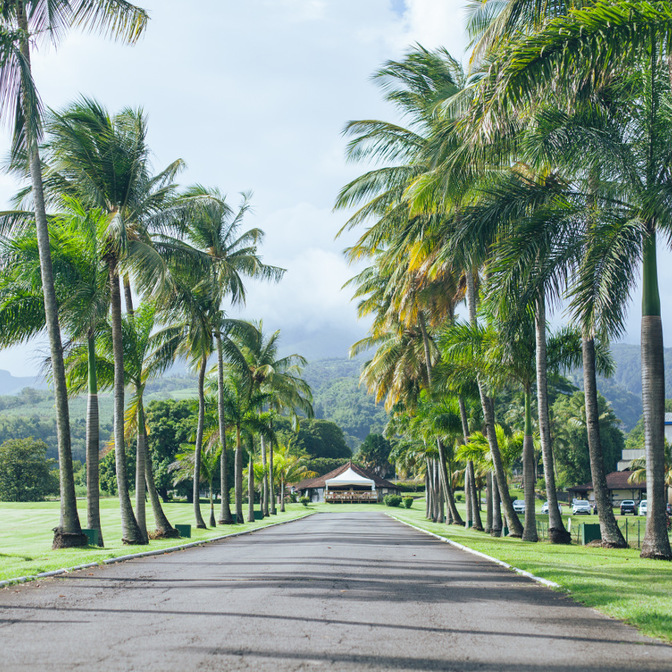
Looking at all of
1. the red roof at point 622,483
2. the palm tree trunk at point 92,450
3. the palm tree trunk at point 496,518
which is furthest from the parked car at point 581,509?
the palm tree trunk at point 92,450

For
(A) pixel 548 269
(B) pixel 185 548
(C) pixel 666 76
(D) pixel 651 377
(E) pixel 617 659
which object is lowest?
(B) pixel 185 548

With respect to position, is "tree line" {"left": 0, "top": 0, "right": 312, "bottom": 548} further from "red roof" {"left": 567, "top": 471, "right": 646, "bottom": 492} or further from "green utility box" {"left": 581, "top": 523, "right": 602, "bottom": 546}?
"red roof" {"left": 567, "top": 471, "right": 646, "bottom": 492}

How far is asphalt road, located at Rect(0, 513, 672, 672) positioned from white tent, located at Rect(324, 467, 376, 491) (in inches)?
2811

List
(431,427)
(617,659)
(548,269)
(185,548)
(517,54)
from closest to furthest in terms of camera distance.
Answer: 1. (617,659)
2. (517,54)
3. (548,269)
4. (185,548)
5. (431,427)

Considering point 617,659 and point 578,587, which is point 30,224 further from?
point 617,659

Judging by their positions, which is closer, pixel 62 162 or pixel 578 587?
pixel 578 587

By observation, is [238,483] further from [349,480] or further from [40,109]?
[349,480]

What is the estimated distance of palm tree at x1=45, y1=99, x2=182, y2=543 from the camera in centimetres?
1719

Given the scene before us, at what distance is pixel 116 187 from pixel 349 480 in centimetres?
6698

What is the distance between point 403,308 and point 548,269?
522 inches

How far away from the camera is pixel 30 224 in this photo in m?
17.6

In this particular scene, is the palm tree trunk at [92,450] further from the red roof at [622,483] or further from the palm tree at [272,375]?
the red roof at [622,483]

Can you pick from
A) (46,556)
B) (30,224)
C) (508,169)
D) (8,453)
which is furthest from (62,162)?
(8,453)

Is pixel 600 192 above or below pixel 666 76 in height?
below
